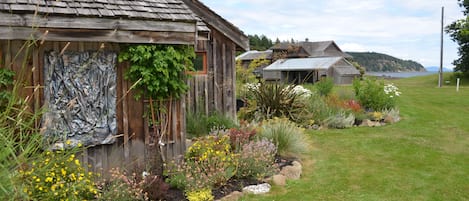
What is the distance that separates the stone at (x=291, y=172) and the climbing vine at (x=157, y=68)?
2166 millimetres

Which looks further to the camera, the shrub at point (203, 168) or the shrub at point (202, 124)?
the shrub at point (202, 124)

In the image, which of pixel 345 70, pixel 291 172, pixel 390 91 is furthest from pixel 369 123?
pixel 345 70

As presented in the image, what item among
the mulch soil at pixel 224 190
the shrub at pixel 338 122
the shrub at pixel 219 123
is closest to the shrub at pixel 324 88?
the shrub at pixel 338 122

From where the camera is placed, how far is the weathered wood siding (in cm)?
1070

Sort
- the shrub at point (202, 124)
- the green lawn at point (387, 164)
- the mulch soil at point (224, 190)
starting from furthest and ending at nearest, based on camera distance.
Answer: the shrub at point (202, 124), the green lawn at point (387, 164), the mulch soil at point (224, 190)

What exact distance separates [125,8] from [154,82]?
1.08 m

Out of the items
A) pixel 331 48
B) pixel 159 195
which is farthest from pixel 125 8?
pixel 331 48

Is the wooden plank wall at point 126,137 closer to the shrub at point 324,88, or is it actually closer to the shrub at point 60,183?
the shrub at point 60,183

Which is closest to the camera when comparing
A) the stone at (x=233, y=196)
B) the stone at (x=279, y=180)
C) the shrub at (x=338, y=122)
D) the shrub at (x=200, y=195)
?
the shrub at (x=200, y=195)

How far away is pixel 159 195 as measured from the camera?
5.29 meters

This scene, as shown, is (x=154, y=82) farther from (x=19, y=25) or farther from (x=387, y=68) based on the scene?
(x=387, y=68)

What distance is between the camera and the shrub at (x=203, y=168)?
5.73 m

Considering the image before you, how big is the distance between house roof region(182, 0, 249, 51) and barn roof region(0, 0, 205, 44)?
13.3 feet

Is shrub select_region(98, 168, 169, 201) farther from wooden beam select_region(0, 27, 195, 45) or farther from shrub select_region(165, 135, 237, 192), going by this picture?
wooden beam select_region(0, 27, 195, 45)
